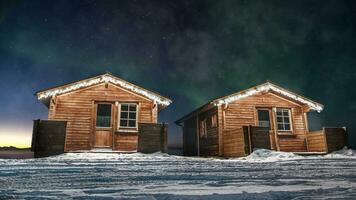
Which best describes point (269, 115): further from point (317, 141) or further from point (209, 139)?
point (209, 139)

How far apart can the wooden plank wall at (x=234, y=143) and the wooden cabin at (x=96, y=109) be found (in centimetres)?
382

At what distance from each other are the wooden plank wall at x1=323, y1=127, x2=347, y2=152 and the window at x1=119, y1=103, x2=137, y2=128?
10255mm

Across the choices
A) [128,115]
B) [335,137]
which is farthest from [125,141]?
[335,137]

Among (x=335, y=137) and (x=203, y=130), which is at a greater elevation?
(x=203, y=130)

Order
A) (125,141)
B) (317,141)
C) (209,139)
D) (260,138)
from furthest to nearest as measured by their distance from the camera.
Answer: (209,139), (317,141), (125,141), (260,138)

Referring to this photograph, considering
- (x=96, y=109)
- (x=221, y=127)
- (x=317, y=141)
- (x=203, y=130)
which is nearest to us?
(x=96, y=109)

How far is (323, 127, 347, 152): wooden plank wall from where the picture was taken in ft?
42.7

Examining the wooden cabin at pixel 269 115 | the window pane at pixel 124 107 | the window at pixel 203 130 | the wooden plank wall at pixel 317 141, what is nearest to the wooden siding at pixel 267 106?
the wooden cabin at pixel 269 115

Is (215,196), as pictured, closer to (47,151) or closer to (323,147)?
(47,151)

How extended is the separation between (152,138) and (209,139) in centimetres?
667

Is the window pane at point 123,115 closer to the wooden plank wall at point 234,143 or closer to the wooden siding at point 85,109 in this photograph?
the wooden siding at point 85,109

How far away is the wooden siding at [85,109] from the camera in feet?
42.2

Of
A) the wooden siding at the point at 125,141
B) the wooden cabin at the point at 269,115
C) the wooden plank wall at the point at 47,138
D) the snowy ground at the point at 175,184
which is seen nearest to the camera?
Result: the snowy ground at the point at 175,184

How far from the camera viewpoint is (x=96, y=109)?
44.7ft
